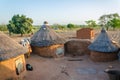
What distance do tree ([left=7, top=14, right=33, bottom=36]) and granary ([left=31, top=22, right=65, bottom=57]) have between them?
19.5m

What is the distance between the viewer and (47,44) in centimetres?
1844

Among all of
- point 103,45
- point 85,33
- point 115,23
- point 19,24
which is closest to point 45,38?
point 103,45

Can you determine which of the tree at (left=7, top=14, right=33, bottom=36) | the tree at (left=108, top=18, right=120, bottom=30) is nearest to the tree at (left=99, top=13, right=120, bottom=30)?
the tree at (left=108, top=18, right=120, bottom=30)

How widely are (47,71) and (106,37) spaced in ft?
23.3

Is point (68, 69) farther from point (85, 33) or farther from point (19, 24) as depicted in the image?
point (19, 24)

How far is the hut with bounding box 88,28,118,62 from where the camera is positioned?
1634cm

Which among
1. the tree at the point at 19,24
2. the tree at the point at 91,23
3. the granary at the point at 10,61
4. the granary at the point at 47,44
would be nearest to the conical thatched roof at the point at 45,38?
the granary at the point at 47,44

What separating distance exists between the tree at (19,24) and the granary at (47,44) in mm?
19544

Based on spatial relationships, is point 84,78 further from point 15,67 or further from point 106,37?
point 106,37

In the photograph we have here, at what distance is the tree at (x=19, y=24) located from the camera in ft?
125

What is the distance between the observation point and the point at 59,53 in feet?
63.1

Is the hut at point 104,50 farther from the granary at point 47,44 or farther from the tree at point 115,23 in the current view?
the tree at point 115,23

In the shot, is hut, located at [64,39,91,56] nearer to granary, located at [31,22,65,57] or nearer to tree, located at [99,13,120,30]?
granary, located at [31,22,65,57]

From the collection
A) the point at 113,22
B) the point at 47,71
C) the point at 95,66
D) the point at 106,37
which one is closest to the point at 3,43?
the point at 47,71
